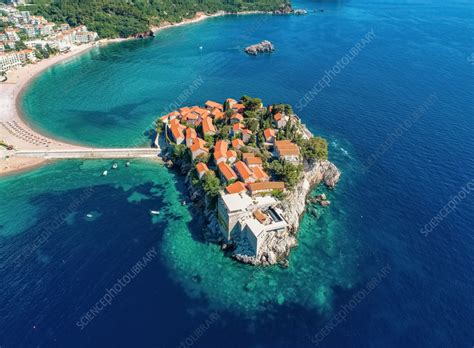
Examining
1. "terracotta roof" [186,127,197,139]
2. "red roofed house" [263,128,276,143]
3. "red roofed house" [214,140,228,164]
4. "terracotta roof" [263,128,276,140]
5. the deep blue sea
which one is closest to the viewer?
the deep blue sea

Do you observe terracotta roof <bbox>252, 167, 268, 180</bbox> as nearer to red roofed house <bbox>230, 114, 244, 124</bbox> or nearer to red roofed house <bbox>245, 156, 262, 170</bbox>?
red roofed house <bbox>245, 156, 262, 170</bbox>

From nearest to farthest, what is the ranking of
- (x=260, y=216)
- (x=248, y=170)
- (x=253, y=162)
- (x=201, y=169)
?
(x=260, y=216) → (x=248, y=170) → (x=253, y=162) → (x=201, y=169)

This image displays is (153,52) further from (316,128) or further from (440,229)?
(440,229)

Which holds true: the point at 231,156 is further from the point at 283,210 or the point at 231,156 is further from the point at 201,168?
the point at 283,210

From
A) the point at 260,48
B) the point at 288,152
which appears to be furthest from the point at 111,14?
the point at 288,152

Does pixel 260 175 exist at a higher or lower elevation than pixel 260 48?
higher

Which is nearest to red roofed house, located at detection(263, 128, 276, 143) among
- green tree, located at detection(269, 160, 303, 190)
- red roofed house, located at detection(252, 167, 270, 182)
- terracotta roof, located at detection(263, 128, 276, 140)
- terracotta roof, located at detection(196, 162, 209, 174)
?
terracotta roof, located at detection(263, 128, 276, 140)

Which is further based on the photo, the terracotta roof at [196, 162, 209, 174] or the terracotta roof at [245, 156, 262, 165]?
the terracotta roof at [196, 162, 209, 174]

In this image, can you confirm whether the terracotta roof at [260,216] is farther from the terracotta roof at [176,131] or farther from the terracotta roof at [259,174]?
the terracotta roof at [176,131]
